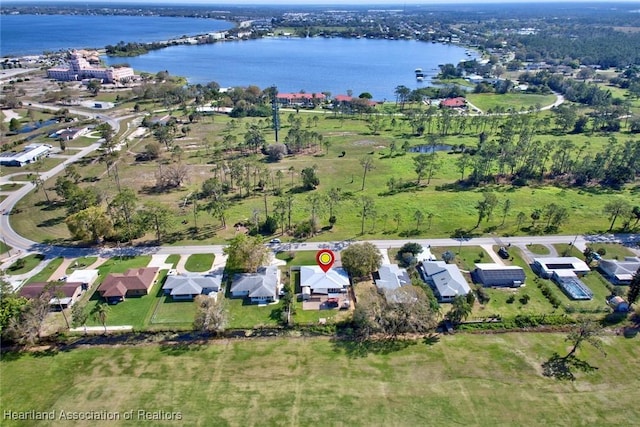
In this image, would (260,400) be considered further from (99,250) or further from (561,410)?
(99,250)

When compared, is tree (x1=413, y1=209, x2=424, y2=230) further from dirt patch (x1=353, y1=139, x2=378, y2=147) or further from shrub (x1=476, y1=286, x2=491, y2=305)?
dirt patch (x1=353, y1=139, x2=378, y2=147)

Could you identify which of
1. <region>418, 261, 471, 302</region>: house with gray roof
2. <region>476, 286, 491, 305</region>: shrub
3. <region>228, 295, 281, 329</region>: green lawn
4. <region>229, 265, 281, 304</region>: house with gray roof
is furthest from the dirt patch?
<region>228, 295, 281, 329</region>: green lawn

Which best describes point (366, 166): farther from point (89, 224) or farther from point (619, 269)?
point (89, 224)

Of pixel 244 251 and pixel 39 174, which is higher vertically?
pixel 244 251

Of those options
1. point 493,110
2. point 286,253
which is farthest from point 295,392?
point 493,110

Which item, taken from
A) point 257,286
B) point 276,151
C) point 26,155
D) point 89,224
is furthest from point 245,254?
point 26,155
